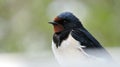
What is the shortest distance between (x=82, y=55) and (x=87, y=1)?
143 cm

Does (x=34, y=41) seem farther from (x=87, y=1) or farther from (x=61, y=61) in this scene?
(x=61, y=61)

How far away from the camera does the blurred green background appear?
2107 millimetres

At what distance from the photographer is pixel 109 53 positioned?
3.10ft

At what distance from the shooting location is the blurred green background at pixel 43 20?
211 cm

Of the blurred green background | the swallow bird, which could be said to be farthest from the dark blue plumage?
the blurred green background

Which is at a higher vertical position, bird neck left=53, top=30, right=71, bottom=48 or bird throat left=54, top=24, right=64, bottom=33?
bird throat left=54, top=24, right=64, bottom=33

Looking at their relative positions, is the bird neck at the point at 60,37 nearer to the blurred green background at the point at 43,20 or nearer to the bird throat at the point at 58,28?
Answer: the bird throat at the point at 58,28

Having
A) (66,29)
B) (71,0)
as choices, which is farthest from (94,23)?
(66,29)

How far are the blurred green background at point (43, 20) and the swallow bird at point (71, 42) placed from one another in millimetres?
928

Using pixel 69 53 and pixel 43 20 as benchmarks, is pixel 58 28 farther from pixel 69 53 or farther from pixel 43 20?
pixel 43 20

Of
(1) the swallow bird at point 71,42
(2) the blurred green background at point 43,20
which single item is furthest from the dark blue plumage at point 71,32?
(2) the blurred green background at point 43,20

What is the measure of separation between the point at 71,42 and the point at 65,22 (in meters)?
0.05

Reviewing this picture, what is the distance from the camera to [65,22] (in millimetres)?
1025

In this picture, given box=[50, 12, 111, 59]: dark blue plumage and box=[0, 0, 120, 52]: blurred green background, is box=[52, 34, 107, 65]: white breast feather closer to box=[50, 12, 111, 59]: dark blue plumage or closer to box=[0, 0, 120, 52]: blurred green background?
box=[50, 12, 111, 59]: dark blue plumage
